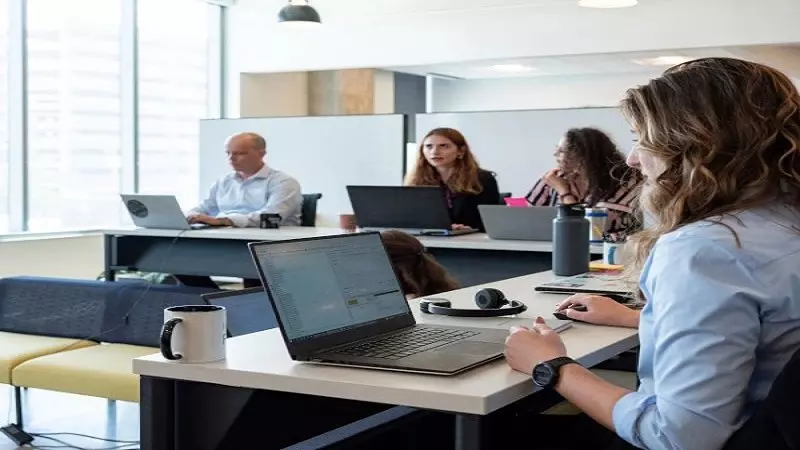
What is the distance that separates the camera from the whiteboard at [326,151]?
7.44 m

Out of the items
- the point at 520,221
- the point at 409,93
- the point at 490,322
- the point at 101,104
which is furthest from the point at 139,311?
the point at 409,93

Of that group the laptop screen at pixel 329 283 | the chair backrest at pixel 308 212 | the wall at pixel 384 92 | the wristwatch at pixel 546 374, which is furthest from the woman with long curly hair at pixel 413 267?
the wall at pixel 384 92

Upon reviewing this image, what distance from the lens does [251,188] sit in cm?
614

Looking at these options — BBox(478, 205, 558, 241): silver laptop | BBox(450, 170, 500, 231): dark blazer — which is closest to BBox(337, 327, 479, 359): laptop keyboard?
BBox(478, 205, 558, 241): silver laptop

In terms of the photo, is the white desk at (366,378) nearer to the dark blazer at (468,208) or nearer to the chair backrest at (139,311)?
the chair backrest at (139,311)

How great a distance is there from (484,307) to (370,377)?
68 cm

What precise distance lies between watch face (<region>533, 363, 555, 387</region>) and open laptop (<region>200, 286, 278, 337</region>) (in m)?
1.06

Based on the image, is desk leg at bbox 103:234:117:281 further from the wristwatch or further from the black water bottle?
the wristwatch

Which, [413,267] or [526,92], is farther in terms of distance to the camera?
[526,92]

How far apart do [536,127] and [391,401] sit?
5.57m

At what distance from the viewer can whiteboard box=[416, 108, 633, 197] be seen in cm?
670

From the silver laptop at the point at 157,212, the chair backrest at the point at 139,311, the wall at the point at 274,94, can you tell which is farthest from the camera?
the wall at the point at 274,94

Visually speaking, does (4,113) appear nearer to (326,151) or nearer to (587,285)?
(326,151)

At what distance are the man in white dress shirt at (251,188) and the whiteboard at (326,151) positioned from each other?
1.45 meters
